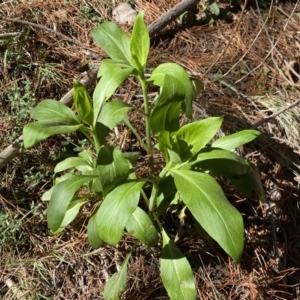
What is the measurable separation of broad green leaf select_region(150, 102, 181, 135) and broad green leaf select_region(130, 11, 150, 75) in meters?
0.23

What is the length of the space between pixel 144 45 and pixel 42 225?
1290mm

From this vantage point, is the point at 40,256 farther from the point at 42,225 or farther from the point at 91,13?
the point at 91,13

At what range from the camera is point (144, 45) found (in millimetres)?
2184

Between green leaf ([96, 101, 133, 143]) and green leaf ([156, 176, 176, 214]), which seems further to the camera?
green leaf ([156, 176, 176, 214])

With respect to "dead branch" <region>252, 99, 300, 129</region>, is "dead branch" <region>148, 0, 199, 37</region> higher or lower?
higher

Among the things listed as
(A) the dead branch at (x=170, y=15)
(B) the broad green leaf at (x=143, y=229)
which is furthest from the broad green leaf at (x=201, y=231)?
(A) the dead branch at (x=170, y=15)

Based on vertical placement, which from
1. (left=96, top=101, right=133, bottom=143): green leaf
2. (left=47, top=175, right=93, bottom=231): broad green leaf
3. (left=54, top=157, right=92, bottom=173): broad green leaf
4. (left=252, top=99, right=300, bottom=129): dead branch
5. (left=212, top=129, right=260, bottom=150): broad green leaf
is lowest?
(left=252, top=99, right=300, bottom=129): dead branch

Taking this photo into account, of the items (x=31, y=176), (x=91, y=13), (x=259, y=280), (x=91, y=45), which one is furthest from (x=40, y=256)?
(x=91, y=13)

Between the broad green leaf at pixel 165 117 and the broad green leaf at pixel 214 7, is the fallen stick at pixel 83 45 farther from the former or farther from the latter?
the broad green leaf at pixel 165 117

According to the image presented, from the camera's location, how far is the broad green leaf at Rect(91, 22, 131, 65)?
2309 millimetres

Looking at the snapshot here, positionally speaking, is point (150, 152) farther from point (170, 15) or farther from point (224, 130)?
point (170, 15)

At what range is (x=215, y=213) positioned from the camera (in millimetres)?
1932

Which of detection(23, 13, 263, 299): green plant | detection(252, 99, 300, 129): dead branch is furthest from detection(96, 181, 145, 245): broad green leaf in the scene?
detection(252, 99, 300, 129): dead branch

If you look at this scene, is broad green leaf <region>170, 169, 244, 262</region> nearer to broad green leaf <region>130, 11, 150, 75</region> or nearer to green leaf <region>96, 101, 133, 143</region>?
green leaf <region>96, 101, 133, 143</region>
